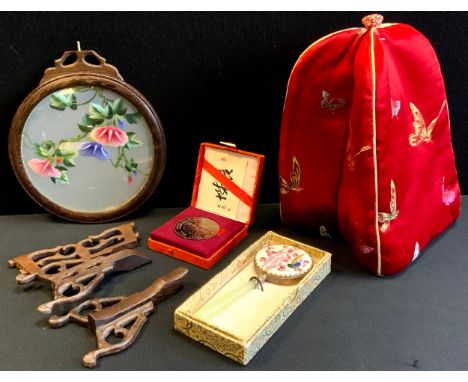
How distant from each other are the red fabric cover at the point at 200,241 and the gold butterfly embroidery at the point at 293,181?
9 centimetres

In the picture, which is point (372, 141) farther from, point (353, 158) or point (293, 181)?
point (293, 181)

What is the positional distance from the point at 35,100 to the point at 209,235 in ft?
1.07

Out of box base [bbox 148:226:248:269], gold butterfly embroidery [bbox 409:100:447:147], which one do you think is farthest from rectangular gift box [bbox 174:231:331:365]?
gold butterfly embroidery [bbox 409:100:447:147]

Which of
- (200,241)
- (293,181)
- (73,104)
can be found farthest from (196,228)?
(73,104)

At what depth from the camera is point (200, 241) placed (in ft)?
2.59

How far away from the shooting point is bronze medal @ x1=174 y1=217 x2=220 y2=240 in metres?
0.80

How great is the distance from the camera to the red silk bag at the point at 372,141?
26.8 inches

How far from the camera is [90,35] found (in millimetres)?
809

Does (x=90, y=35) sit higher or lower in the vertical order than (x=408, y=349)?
higher

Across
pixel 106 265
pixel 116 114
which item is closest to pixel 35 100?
pixel 116 114

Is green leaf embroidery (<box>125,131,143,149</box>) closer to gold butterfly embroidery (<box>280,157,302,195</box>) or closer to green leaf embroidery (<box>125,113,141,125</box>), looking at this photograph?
green leaf embroidery (<box>125,113,141,125</box>)

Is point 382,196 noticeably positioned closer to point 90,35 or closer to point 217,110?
point 217,110

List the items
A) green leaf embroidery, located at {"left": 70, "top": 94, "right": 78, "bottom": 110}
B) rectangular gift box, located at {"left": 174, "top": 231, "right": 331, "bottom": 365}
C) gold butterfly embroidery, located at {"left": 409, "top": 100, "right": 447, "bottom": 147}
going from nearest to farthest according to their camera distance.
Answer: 1. rectangular gift box, located at {"left": 174, "top": 231, "right": 331, "bottom": 365}
2. gold butterfly embroidery, located at {"left": 409, "top": 100, "right": 447, "bottom": 147}
3. green leaf embroidery, located at {"left": 70, "top": 94, "right": 78, "bottom": 110}

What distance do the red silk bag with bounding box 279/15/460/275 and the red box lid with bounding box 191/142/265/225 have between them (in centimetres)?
5
